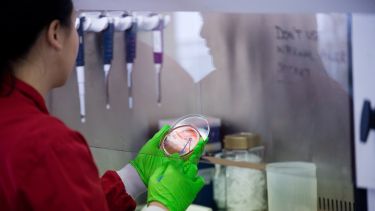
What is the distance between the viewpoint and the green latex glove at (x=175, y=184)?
1079mm

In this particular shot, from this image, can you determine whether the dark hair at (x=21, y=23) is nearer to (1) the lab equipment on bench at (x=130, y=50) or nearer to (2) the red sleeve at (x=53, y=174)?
(2) the red sleeve at (x=53, y=174)

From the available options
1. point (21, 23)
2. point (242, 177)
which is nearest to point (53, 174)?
point (21, 23)

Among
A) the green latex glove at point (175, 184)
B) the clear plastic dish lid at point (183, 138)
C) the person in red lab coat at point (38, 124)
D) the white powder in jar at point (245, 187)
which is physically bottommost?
the white powder in jar at point (245, 187)

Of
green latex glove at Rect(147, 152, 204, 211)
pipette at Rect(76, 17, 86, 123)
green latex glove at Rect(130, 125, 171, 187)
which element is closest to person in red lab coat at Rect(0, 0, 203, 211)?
green latex glove at Rect(147, 152, 204, 211)

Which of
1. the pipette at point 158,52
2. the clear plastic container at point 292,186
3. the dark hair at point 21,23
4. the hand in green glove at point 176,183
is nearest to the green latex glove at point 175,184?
the hand in green glove at point 176,183

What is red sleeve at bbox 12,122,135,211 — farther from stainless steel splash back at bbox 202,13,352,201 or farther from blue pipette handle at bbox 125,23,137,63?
blue pipette handle at bbox 125,23,137,63

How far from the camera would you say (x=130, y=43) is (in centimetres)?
158

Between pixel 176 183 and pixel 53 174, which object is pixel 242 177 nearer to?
pixel 176 183

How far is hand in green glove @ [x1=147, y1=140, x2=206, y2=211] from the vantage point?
1079 mm

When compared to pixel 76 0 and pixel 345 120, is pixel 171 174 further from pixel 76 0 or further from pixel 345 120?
pixel 76 0

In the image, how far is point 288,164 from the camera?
4.20ft

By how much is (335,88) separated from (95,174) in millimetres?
613

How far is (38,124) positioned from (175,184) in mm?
367

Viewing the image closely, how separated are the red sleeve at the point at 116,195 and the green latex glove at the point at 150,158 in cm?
6
